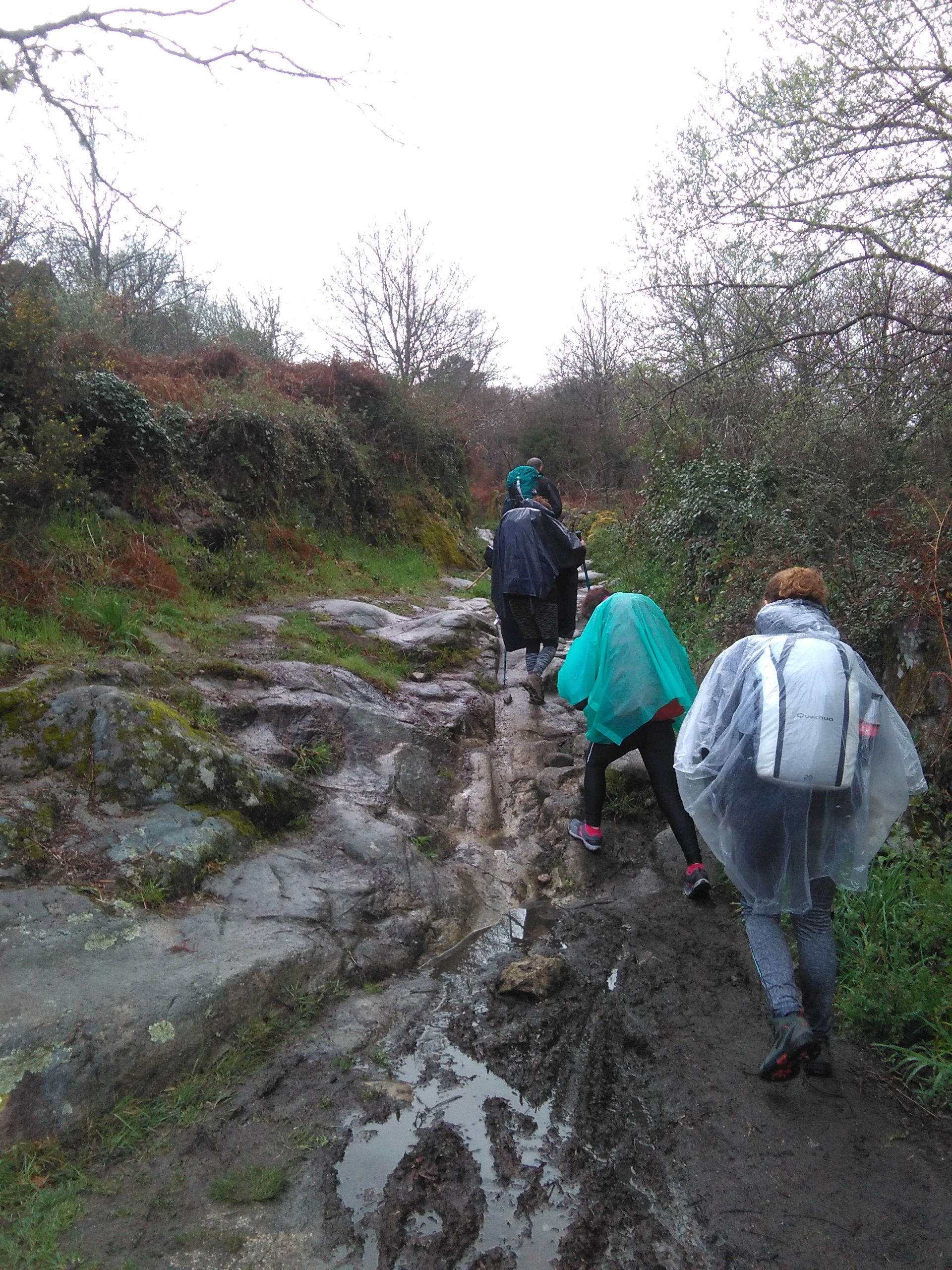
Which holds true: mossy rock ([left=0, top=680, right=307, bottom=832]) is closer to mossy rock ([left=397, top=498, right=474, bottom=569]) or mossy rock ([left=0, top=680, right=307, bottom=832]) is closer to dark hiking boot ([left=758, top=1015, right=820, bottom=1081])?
dark hiking boot ([left=758, top=1015, right=820, bottom=1081])

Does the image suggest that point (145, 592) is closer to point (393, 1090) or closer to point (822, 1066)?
point (393, 1090)

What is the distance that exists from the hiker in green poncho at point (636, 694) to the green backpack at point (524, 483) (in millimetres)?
3343

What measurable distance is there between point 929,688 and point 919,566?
89 centimetres

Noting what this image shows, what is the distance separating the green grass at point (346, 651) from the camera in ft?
23.4

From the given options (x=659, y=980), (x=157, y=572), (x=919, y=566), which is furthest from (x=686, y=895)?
(x=157, y=572)

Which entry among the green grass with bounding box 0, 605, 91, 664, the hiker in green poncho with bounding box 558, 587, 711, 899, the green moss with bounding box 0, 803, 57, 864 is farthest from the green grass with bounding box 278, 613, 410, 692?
the green moss with bounding box 0, 803, 57, 864

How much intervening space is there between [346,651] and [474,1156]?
5.50 metres

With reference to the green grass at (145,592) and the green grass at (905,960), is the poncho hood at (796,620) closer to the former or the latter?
the green grass at (905,960)

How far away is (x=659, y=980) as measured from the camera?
12.1 feet

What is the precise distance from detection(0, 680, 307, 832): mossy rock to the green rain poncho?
1904 millimetres

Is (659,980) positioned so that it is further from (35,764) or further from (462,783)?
(35,764)

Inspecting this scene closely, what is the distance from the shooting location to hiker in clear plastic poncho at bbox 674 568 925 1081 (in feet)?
9.37

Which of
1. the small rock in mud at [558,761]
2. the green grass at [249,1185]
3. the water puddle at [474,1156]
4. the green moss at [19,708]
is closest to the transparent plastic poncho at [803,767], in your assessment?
the water puddle at [474,1156]

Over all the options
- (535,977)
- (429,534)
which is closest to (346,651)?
(535,977)
